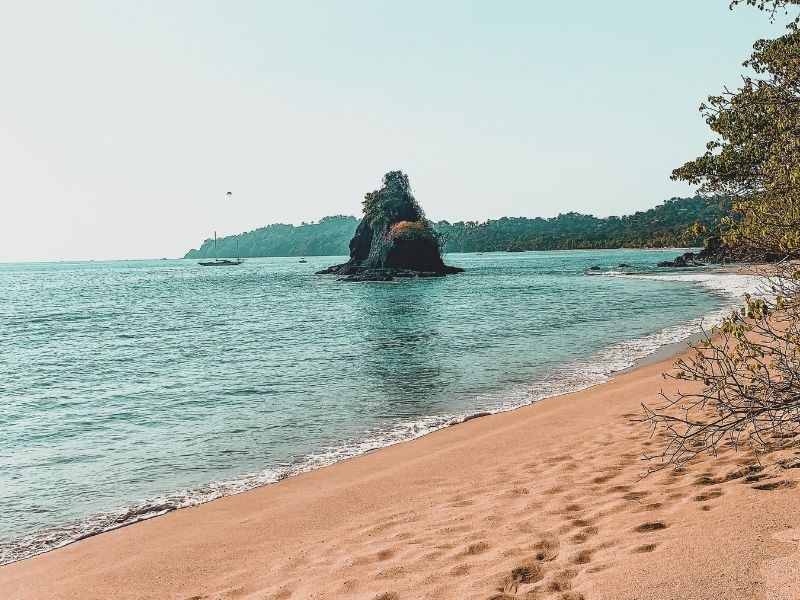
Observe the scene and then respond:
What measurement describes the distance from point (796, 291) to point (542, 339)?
70.8 ft

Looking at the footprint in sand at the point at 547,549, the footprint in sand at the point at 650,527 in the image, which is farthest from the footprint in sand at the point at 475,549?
the footprint in sand at the point at 650,527

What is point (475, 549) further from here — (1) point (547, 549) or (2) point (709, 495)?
(2) point (709, 495)

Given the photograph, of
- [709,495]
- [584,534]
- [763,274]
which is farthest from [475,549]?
[763,274]

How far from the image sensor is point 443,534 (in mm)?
6844

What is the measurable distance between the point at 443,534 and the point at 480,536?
46cm

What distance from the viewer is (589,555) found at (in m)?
5.62

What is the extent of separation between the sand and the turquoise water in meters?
1.72

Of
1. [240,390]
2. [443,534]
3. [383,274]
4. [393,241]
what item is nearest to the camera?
[443,534]

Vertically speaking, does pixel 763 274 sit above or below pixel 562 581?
above

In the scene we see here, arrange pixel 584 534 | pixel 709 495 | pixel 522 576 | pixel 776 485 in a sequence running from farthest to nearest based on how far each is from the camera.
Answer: pixel 709 495 < pixel 776 485 < pixel 584 534 < pixel 522 576

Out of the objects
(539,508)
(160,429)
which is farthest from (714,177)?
(160,429)

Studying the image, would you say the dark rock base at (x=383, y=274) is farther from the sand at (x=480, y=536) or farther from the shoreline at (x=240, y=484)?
the sand at (x=480, y=536)

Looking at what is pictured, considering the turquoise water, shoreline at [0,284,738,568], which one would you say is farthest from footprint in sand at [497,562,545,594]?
the turquoise water

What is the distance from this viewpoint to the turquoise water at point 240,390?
11.2m
